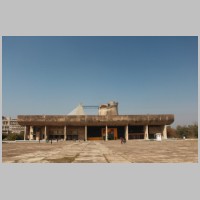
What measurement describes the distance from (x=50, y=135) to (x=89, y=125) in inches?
510

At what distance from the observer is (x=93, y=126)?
236 feet

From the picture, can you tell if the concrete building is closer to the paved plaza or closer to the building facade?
the building facade

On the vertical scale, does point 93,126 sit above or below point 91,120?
below

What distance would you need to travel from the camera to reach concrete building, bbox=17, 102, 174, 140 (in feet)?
221

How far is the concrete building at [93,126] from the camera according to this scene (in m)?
67.4

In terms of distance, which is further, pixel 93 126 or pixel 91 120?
pixel 93 126

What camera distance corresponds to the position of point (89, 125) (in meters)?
69.2

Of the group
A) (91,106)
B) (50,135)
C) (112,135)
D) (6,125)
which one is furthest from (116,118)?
(6,125)

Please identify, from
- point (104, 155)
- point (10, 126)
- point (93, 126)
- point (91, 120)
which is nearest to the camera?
point (104, 155)

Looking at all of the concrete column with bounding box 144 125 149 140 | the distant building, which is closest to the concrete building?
the concrete column with bounding box 144 125 149 140

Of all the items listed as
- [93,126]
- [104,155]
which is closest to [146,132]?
[93,126]

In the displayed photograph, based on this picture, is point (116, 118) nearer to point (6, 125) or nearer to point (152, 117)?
point (152, 117)

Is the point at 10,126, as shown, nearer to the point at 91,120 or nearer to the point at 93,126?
the point at 93,126

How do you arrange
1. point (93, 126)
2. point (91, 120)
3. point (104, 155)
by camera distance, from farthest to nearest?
1. point (93, 126)
2. point (91, 120)
3. point (104, 155)
